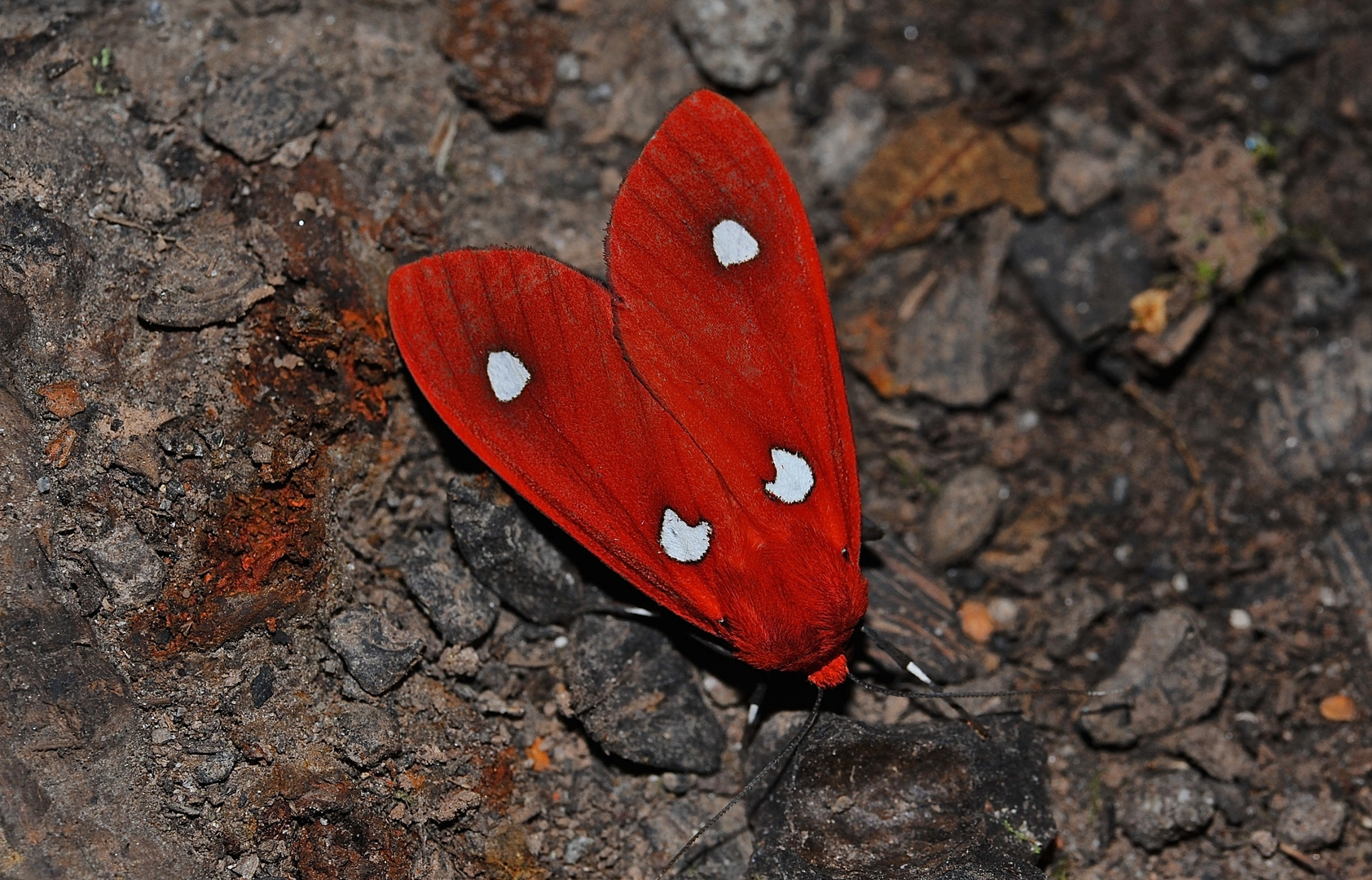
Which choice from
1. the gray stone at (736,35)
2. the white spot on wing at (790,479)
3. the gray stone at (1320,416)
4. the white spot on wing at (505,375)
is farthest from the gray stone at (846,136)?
the gray stone at (1320,416)

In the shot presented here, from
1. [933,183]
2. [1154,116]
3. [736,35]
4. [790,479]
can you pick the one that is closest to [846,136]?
[933,183]

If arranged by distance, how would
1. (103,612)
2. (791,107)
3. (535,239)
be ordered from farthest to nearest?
(791,107) < (535,239) < (103,612)

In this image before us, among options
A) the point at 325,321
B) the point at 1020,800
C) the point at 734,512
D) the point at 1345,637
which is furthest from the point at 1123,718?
the point at 325,321

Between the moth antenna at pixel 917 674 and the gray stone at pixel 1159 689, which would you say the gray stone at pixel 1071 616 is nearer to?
the gray stone at pixel 1159 689

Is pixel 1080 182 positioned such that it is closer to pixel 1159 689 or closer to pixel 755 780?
pixel 1159 689

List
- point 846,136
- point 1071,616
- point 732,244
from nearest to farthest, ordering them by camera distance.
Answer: point 732,244 < point 1071,616 < point 846,136

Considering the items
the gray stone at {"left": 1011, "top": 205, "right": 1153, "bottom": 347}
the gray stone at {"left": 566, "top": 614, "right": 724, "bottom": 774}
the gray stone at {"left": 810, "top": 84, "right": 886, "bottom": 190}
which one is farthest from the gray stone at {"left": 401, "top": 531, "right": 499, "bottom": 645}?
the gray stone at {"left": 1011, "top": 205, "right": 1153, "bottom": 347}

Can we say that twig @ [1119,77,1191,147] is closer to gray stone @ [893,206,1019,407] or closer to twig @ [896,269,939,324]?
gray stone @ [893,206,1019,407]

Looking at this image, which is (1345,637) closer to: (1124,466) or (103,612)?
(1124,466)
